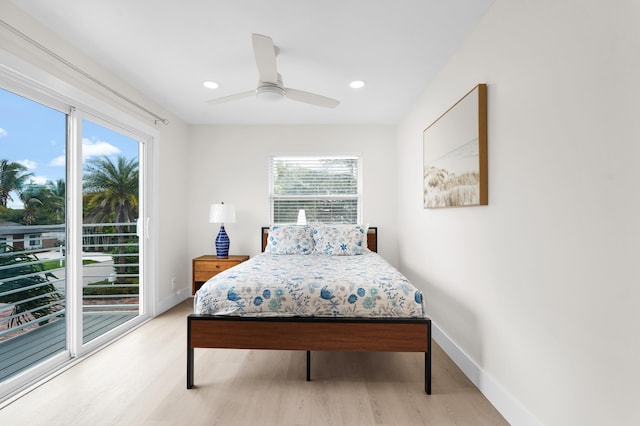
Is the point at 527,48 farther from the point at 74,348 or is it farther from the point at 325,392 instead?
the point at 74,348

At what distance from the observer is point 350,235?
12.1ft

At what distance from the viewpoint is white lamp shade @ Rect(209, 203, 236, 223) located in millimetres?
3984

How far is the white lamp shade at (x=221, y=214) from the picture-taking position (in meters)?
3.98

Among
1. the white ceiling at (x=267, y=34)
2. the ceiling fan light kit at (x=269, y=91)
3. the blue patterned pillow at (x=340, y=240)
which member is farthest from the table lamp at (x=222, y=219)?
the ceiling fan light kit at (x=269, y=91)

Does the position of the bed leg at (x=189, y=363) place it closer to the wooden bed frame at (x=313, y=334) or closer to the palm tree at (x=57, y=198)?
the wooden bed frame at (x=313, y=334)

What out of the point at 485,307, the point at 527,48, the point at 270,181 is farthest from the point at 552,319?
the point at 270,181

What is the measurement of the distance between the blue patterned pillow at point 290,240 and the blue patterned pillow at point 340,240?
0.11m

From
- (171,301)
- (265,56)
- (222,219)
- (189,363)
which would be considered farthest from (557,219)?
(171,301)

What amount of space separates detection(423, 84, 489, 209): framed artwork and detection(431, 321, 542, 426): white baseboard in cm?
112

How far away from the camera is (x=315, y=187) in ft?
14.6

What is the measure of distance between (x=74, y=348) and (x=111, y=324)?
61 centimetres

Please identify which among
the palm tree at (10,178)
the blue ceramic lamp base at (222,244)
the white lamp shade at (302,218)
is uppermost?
the palm tree at (10,178)

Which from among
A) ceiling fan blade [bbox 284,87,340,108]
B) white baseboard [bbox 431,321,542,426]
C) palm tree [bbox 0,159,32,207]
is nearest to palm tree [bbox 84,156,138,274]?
palm tree [bbox 0,159,32,207]

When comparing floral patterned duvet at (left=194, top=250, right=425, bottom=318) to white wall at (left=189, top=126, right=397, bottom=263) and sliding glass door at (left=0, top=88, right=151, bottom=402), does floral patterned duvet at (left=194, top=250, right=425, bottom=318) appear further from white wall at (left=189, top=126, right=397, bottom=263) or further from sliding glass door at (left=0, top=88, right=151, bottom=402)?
white wall at (left=189, top=126, right=397, bottom=263)
